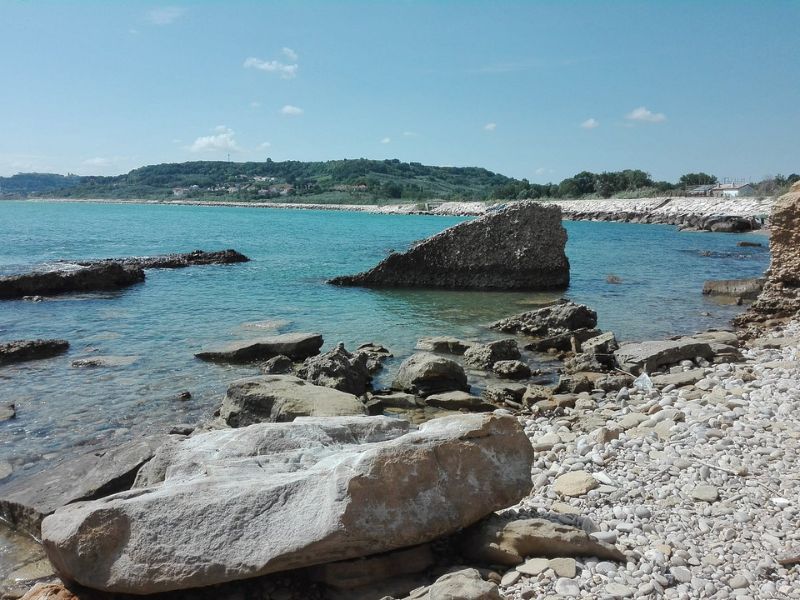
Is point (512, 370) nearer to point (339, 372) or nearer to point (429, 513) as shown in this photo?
point (339, 372)

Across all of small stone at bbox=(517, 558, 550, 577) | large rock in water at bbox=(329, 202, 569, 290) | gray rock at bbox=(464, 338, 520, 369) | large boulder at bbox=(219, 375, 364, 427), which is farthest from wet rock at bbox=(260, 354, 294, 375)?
large rock in water at bbox=(329, 202, 569, 290)

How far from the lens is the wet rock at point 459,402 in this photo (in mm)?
10069

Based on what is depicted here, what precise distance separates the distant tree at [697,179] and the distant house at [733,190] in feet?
39.4

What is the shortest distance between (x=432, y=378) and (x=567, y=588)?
21.4 ft

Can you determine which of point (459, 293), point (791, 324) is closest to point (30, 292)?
point (459, 293)

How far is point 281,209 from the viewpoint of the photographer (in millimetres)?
166250

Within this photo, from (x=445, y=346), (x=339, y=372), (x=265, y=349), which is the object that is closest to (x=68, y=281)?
(x=265, y=349)

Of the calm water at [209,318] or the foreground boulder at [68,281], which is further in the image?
the foreground boulder at [68,281]

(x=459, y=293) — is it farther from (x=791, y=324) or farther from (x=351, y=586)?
(x=351, y=586)

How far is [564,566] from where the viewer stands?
455 cm

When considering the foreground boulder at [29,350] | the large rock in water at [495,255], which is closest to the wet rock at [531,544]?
the foreground boulder at [29,350]

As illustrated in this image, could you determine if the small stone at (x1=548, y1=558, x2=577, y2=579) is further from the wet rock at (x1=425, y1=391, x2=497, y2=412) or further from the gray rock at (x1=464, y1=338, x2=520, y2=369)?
the gray rock at (x1=464, y1=338, x2=520, y2=369)

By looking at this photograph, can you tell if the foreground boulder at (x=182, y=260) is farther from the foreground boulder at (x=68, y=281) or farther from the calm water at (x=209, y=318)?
the foreground boulder at (x=68, y=281)

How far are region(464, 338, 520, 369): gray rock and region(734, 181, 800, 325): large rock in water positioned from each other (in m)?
7.69
